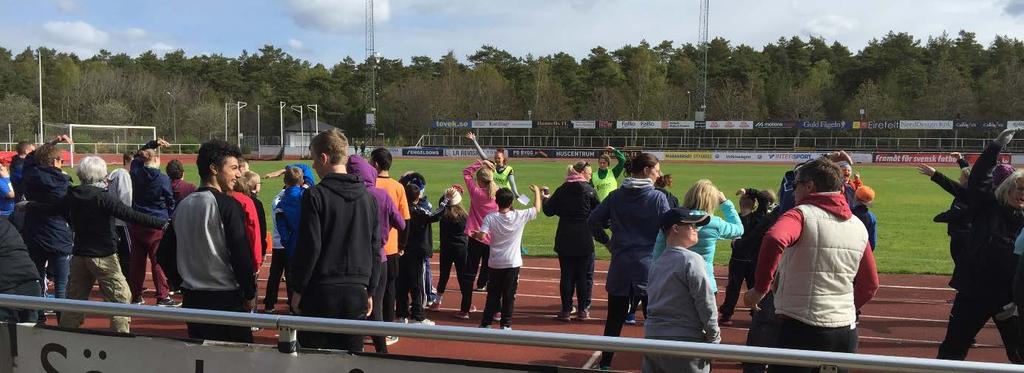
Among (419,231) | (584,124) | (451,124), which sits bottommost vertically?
(419,231)

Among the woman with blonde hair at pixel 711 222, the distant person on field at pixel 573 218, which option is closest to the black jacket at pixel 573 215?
the distant person on field at pixel 573 218

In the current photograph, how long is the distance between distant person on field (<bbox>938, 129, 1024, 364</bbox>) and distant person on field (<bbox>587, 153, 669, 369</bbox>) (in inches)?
83.9

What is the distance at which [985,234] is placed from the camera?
5238 millimetres

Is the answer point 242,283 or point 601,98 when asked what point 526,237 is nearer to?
point 242,283

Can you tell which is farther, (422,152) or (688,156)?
(422,152)

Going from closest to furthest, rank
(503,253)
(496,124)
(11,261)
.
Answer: (11,261) < (503,253) < (496,124)

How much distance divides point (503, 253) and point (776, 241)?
3794 millimetres

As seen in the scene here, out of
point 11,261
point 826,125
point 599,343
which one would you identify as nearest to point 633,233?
point 599,343

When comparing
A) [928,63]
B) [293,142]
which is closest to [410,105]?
[293,142]

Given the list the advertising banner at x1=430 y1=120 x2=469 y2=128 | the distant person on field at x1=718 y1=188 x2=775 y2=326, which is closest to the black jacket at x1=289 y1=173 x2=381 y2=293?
the distant person on field at x1=718 y1=188 x2=775 y2=326

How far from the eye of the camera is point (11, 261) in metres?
4.44

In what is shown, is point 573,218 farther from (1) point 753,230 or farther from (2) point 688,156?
(2) point 688,156

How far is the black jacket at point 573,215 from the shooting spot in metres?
7.45

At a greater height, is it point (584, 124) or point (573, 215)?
point (584, 124)
